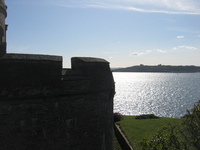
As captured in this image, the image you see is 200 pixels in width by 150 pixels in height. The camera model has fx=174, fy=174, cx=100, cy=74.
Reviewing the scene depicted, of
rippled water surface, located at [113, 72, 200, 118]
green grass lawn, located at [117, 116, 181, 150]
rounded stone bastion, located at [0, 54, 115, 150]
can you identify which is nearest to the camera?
rounded stone bastion, located at [0, 54, 115, 150]

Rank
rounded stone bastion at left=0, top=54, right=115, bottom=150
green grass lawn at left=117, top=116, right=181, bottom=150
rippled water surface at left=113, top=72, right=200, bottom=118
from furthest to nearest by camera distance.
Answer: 1. rippled water surface at left=113, top=72, right=200, bottom=118
2. green grass lawn at left=117, top=116, right=181, bottom=150
3. rounded stone bastion at left=0, top=54, right=115, bottom=150

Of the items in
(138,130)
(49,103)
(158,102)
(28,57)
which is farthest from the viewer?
(158,102)

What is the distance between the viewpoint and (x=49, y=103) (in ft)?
18.6

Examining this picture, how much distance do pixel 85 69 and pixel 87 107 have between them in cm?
145

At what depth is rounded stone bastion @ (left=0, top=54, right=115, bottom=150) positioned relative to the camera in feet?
17.1

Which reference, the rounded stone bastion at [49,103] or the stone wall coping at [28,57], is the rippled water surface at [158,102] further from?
the stone wall coping at [28,57]

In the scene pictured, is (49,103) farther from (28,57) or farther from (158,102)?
(158,102)

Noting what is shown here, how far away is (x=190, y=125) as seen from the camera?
8.55m

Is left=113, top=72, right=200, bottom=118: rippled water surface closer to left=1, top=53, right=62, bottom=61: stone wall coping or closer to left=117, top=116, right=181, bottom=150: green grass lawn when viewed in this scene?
left=117, top=116, right=181, bottom=150: green grass lawn

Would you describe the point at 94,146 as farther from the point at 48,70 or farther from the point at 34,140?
the point at 48,70

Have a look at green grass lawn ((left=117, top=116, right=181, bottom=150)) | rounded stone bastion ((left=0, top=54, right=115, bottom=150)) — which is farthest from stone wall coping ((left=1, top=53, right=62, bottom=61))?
green grass lawn ((left=117, top=116, right=181, bottom=150))

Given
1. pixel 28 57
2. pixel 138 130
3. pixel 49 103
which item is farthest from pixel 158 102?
pixel 28 57

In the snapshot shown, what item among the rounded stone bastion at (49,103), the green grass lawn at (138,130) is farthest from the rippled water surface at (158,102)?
the rounded stone bastion at (49,103)

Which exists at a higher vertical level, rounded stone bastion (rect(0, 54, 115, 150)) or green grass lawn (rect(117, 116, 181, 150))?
rounded stone bastion (rect(0, 54, 115, 150))
